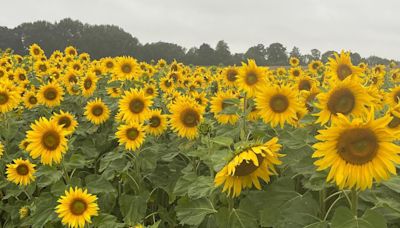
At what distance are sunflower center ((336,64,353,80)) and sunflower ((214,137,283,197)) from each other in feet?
5.41

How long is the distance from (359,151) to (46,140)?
10.3 ft

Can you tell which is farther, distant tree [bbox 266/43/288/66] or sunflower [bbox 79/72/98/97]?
distant tree [bbox 266/43/288/66]

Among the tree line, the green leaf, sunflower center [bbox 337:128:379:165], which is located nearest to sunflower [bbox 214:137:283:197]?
the green leaf

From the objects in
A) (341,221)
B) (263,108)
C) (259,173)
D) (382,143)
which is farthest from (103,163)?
(382,143)

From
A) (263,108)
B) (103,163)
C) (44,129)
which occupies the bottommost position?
(103,163)

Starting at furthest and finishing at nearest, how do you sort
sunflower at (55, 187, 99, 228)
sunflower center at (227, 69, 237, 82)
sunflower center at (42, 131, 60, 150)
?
sunflower center at (227, 69, 237, 82) → sunflower center at (42, 131, 60, 150) → sunflower at (55, 187, 99, 228)

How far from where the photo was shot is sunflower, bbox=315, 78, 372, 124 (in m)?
3.10

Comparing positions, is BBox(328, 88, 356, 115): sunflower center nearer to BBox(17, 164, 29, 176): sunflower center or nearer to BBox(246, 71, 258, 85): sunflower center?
BBox(246, 71, 258, 85): sunflower center

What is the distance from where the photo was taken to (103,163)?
15.3 feet

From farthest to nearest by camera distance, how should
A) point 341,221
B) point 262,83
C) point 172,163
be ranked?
point 172,163 < point 262,83 < point 341,221

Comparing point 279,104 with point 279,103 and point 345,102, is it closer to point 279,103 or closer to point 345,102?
point 279,103

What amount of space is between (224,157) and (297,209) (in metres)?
0.61

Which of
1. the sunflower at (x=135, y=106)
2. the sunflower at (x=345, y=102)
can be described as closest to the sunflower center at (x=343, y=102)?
the sunflower at (x=345, y=102)

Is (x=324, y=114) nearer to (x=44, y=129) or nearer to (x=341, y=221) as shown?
(x=341, y=221)
